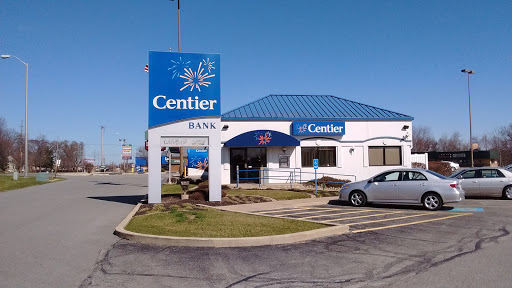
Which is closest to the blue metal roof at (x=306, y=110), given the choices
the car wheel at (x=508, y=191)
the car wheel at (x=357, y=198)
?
the car wheel at (x=508, y=191)

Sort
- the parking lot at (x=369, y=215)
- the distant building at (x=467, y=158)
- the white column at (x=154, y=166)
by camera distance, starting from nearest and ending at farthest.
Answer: the parking lot at (x=369, y=215) → the white column at (x=154, y=166) → the distant building at (x=467, y=158)

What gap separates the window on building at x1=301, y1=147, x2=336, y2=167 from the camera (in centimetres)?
2627

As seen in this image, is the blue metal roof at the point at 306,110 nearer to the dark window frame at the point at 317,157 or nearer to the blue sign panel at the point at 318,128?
the blue sign panel at the point at 318,128

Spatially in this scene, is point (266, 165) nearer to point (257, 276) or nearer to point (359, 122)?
point (359, 122)

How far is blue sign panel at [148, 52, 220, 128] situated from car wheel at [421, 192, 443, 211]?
27.0 feet

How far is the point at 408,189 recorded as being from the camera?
14.4 meters

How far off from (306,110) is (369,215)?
15545 mm

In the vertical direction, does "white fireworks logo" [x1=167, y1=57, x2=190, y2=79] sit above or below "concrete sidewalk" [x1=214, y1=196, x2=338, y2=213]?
above

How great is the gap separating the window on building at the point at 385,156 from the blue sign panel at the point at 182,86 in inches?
574

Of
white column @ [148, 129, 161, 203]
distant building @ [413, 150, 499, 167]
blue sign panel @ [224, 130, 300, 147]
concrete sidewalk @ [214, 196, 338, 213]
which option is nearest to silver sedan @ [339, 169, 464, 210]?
concrete sidewalk @ [214, 196, 338, 213]

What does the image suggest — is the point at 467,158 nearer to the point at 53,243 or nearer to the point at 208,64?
the point at 208,64

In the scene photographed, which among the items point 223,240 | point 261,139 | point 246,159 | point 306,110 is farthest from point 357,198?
point 306,110

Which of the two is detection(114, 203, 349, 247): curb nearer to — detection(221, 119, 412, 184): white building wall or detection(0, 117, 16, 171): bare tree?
detection(221, 119, 412, 184): white building wall

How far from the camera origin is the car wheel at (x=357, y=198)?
50.1 feet
